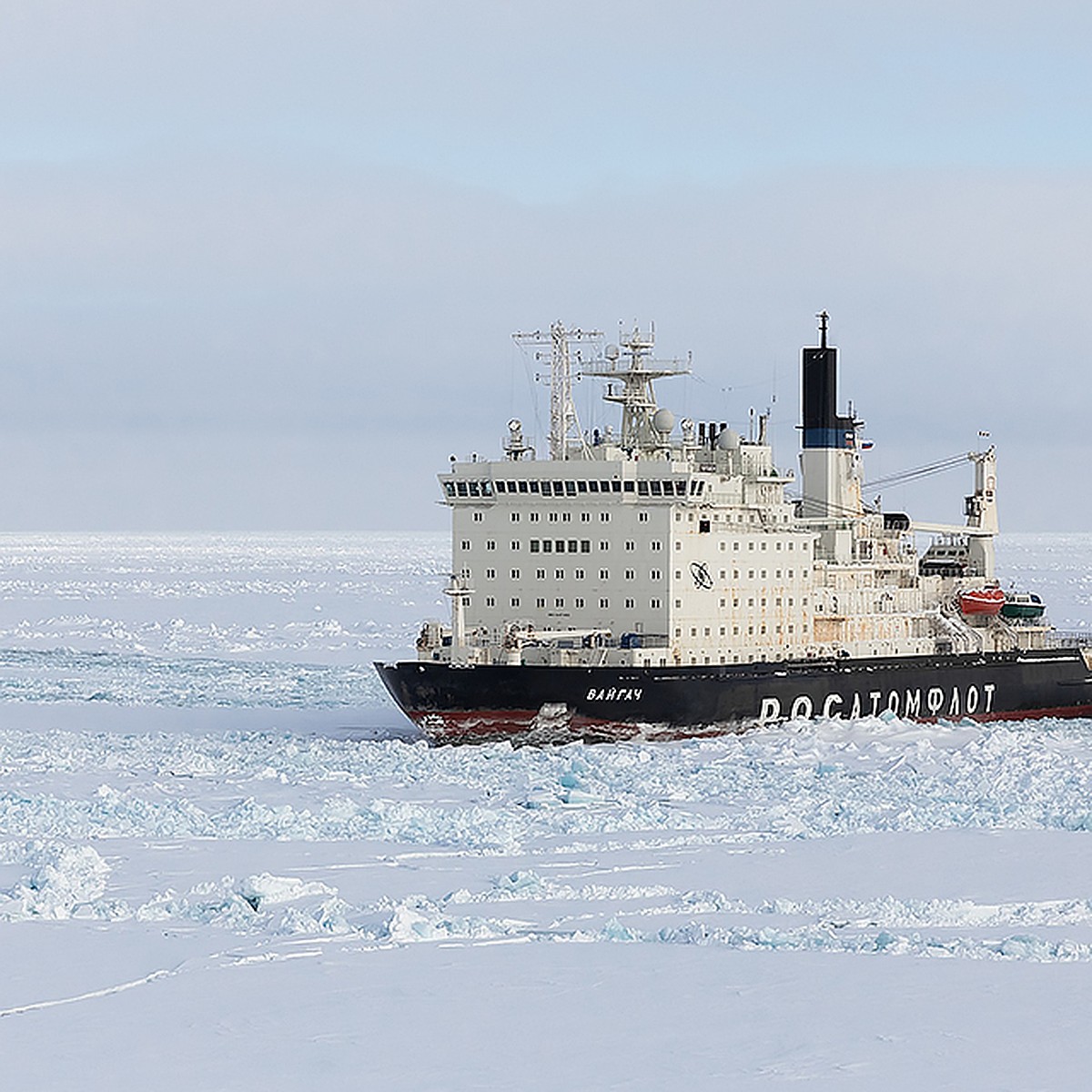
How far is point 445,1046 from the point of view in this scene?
9711 millimetres

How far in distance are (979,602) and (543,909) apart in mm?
18320

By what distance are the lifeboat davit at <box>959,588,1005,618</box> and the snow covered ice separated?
5032 millimetres

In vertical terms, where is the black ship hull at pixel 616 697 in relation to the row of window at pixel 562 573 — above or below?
below

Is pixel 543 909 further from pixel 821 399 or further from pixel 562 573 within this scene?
pixel 821 399

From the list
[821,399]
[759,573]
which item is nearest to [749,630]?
[759,573]

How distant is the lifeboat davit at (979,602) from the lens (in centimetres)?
2945

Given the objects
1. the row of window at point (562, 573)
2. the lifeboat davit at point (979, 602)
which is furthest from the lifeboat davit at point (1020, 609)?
the row of window at point (562, 573)

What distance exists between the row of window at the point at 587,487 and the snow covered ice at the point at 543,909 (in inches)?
139

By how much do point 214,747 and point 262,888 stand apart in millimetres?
9125

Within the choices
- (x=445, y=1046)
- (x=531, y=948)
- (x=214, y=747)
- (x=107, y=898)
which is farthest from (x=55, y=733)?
(x=445, y=1046)

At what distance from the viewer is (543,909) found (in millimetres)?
12797

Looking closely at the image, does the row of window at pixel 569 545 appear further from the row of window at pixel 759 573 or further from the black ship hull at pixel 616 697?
the black ship hull at pixel 616 697

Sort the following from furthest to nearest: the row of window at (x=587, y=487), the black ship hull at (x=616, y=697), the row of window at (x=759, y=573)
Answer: the row of window at (x=759, y=573) < the row of window at (x=587, y=487) < the black ship hull at (x=616, y=697)

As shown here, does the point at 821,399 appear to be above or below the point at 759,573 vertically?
above
